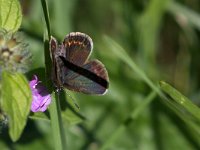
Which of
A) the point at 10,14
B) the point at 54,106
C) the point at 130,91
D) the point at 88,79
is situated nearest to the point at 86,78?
the point at 88,79

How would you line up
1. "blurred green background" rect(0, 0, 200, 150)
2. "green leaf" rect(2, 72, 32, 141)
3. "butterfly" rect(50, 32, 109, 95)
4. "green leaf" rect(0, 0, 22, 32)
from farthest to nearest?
"blurred green background" rect(0, 0, 200, 150)
"green leaf" rect(0, 0, 22, 32)
"butterfly" rect(50, 32, 109, 95)
"green leaf" rect(2, 72, 32, 141)

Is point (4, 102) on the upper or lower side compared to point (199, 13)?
upper

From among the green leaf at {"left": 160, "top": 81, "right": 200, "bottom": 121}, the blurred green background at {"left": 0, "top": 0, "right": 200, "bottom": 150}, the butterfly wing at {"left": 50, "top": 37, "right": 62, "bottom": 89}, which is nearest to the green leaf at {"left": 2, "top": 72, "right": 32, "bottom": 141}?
the butterfly wing at {"left": 50, "top": 37, "right": 62, "bottom": 89}

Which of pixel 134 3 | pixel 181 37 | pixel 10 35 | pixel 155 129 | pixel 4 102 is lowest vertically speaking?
pixel 155 129

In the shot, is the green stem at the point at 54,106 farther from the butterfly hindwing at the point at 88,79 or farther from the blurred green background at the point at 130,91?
the blurred green background at the point at 130,91

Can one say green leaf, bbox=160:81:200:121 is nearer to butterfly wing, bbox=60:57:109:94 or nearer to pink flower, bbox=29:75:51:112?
butterfly wing, bbox=60:57:109:94

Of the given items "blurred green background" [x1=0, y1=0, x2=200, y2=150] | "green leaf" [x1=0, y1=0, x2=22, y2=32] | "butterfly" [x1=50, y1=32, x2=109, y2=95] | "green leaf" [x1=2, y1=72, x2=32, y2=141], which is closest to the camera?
"green leaf" [x1=2, y1=72, x2=32, y2=141]

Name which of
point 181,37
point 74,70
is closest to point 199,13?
point 181,37

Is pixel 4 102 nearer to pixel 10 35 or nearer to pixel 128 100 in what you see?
pixel 10 35
